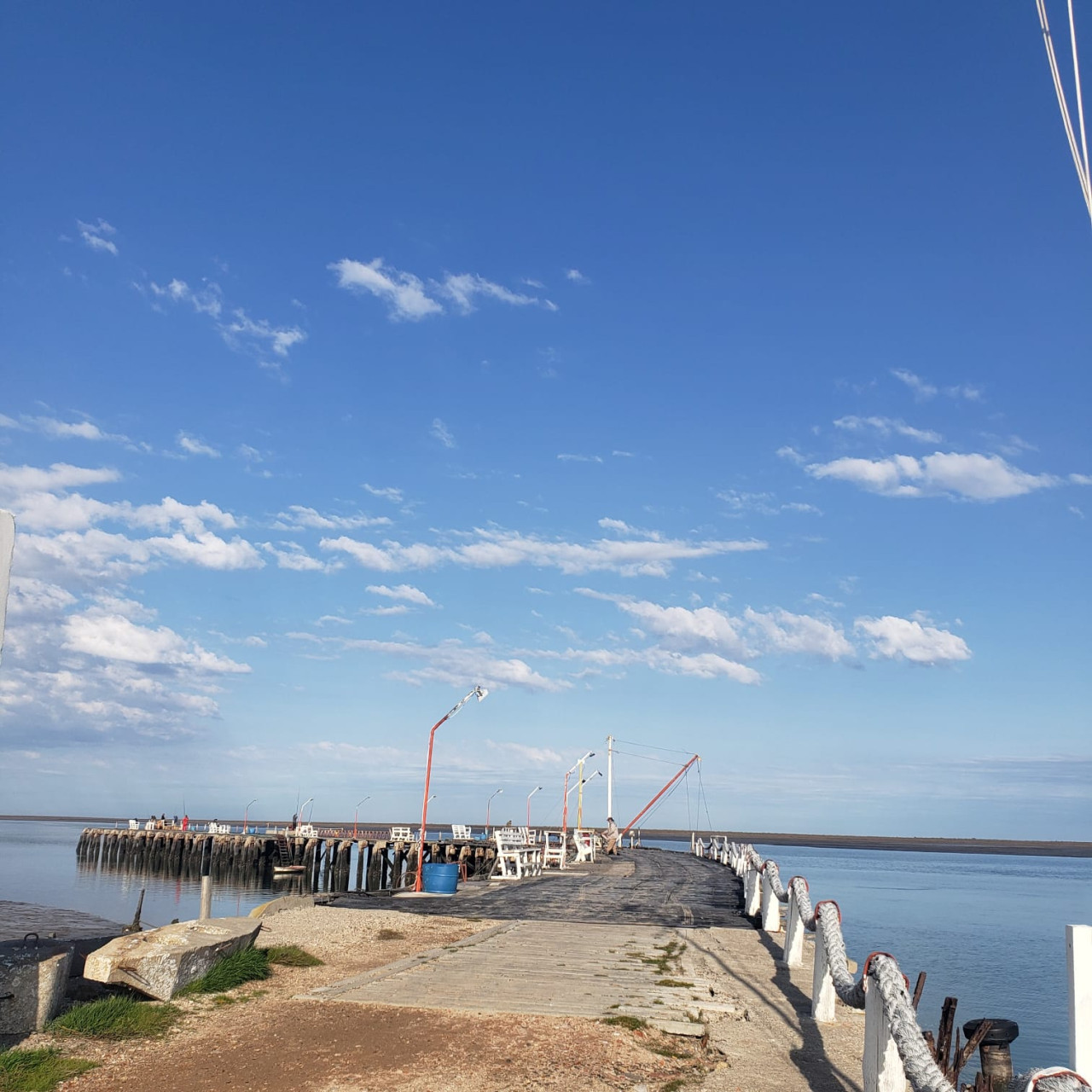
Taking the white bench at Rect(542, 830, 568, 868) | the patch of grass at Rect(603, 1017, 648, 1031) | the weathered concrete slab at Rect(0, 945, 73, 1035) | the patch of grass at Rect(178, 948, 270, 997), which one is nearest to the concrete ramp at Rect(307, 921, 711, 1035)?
the patch of grass at Rect(603, 1017, 648, 1031)

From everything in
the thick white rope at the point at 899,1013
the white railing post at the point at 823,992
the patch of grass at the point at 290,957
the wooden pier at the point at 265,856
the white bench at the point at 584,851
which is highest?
the thick white rope at the point at 899,1013

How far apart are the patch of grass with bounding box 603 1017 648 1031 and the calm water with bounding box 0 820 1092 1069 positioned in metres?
12.1

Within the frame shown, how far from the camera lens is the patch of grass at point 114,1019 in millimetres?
10227

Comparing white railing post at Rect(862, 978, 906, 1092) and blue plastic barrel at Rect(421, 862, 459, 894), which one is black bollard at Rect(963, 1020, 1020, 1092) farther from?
blue plastic barrel at Rect(421, 862, 459, 894)

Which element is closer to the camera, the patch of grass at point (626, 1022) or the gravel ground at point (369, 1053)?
the gravel ground at point (369, 1053)

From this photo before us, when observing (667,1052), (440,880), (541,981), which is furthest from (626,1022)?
(440,880)

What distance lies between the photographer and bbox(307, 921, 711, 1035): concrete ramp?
11898mm

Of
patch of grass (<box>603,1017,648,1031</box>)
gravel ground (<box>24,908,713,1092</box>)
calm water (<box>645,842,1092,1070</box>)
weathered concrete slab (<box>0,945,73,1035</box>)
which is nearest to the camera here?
gravel ground (<box>24,908,713,1092</box>)

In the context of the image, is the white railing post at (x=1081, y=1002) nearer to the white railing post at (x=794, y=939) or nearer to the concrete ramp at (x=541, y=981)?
the concrete ramp at (x=541, y=981)

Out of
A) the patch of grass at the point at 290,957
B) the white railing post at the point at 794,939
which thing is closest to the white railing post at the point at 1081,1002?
the white railing post at the point at 794,939

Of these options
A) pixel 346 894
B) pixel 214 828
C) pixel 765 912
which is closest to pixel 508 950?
pixel 765 912

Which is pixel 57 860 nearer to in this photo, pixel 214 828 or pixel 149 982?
pixel 214 828

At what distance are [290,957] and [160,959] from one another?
358 cm

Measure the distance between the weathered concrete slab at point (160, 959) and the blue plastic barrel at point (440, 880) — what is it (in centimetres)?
1462
